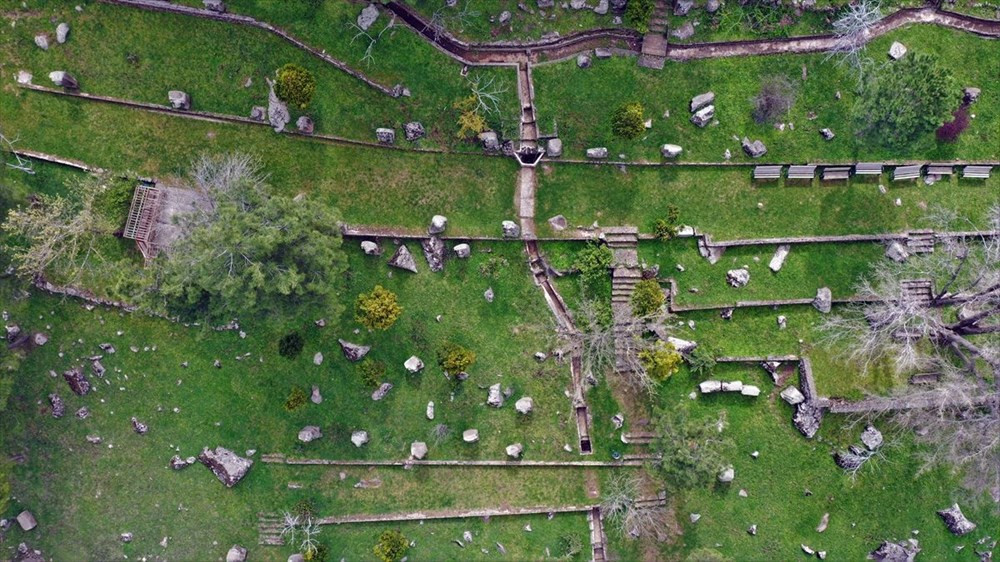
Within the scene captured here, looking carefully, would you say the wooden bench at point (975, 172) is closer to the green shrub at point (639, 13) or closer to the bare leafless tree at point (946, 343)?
the bare leafless tree at point (946, 343)

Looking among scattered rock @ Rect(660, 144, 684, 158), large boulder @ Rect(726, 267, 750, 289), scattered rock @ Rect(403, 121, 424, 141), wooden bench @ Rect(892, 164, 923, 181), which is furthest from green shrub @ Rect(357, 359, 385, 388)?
wooden bench @ Rect(892, 164, 923, 181)

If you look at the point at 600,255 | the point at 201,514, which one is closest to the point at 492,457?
the point at 600,255

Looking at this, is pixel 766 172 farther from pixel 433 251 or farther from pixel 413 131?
pixel 413 131

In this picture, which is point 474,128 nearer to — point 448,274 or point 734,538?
point 448,274

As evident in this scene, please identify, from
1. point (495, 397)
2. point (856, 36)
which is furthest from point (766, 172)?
point (495, 397)

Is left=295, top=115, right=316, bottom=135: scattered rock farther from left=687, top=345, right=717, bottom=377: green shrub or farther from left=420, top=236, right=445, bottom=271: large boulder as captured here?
left=687, top=345, right=717, bottom=377: green shrub

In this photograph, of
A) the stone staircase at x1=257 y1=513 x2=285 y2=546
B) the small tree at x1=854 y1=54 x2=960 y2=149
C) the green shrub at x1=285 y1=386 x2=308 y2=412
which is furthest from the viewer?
the stone staircase at x1=257 y1=513 x2=285 y2=546
